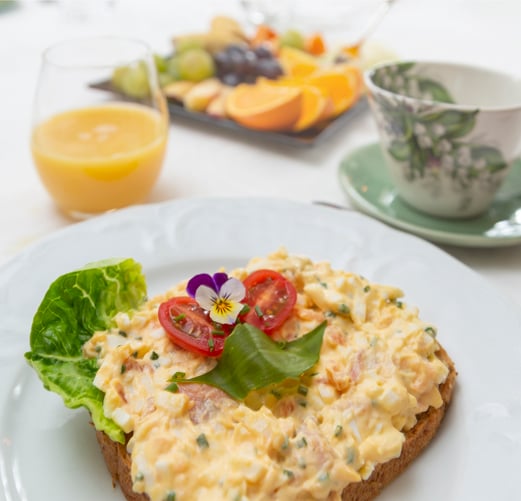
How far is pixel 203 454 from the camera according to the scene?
4.56ft

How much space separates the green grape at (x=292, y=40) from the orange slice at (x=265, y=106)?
1207 mm

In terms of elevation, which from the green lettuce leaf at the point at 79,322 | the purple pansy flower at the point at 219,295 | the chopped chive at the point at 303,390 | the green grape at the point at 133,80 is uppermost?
the chopped chive at the point at 303,390

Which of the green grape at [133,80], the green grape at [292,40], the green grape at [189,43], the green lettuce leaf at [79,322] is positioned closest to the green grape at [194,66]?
the green grape at [189,43]

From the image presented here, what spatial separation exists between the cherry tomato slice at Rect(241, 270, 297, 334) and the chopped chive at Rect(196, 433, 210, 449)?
0.40 meters

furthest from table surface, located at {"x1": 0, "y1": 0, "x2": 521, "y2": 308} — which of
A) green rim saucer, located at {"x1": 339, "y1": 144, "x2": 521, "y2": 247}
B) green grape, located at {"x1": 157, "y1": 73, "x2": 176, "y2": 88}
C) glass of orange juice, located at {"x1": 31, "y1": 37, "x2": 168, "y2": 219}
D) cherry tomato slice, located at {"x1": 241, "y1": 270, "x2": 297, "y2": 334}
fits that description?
cherry tomato slice, located at {"x1": 241, "y1": 270, "x2": 297, "y2": 334}

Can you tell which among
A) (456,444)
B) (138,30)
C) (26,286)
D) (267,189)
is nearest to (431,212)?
(267,189)

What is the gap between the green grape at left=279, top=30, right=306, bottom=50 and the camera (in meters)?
4.59

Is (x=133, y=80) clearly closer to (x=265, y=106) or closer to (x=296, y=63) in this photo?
(x=265, y=106)

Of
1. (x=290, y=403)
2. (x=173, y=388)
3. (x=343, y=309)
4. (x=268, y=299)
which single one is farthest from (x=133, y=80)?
(x=290, y=403)

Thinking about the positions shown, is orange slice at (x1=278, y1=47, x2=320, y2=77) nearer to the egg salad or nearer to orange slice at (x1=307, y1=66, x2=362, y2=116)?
orange slice at (x1=307, y1=66, x2=362, y2=116)

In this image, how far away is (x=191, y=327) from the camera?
5.60ft

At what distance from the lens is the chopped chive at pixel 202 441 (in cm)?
140

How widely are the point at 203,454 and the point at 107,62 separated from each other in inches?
80.7

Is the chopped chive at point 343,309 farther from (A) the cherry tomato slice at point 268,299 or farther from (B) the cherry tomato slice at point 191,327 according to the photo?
(B) the cherry tomato slice at point 191,327
